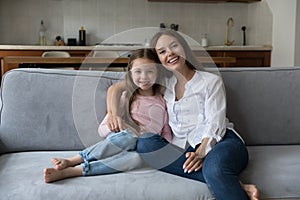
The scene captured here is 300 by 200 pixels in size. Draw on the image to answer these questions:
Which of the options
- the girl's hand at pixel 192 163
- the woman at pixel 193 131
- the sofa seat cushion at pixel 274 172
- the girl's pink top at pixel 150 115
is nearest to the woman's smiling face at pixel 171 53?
the woman at pixel 193 131

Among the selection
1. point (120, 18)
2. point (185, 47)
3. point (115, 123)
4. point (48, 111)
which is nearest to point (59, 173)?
point (115, 123)

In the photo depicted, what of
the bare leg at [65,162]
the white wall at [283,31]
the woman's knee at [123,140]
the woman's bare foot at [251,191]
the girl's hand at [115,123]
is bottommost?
the woman's bare foot at [251,191]

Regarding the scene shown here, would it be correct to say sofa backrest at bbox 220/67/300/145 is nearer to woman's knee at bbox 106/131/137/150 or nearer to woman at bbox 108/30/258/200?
woman at bbox 108/30/258/200

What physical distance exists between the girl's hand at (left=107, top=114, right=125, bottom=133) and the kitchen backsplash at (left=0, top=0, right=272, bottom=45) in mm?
3399

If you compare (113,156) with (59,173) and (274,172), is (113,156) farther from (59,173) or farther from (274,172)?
(274,172)

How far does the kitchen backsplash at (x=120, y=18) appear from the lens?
488 cm

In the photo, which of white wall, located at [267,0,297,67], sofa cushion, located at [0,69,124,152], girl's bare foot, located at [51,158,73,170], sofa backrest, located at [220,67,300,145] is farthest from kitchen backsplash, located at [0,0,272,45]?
girl's bare foot, located at [51,158,73,170]

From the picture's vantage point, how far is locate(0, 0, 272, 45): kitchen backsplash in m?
4.88

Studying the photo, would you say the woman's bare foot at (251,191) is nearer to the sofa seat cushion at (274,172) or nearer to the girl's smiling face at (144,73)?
the sofa seat cushion at (274,172)

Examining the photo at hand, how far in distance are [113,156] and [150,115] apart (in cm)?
28

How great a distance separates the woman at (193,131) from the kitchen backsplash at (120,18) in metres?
3.31

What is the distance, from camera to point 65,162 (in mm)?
1556

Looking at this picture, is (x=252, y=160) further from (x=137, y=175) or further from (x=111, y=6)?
(x=111, y=6)

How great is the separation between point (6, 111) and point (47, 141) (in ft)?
0.78
